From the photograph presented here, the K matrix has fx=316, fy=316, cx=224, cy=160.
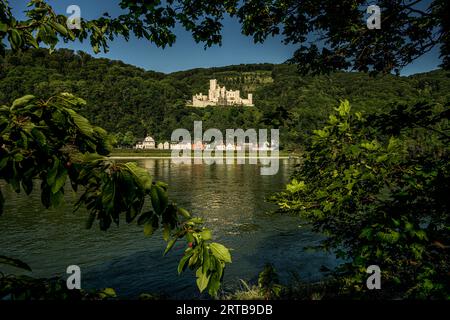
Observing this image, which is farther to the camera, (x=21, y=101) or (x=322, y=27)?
(x=322, y=27)

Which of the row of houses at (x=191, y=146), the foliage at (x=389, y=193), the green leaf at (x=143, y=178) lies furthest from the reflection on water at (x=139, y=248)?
the row of houses at (x=191, y=146)

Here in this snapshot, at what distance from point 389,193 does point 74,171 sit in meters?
5.83

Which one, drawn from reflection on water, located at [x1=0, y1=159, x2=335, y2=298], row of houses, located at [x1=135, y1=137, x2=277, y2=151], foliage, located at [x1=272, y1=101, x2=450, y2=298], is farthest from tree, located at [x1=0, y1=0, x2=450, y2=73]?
row of houses, located at [x1=135, y1=137, x2=277, y2=151]

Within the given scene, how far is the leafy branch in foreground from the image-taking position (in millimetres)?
1907

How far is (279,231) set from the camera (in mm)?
26344

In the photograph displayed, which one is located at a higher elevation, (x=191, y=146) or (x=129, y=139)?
(x=129, y=139)

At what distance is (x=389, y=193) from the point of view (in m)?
6.11

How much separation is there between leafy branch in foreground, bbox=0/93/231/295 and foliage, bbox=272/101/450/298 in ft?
8.88

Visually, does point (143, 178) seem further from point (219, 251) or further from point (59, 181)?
point (219, 251)

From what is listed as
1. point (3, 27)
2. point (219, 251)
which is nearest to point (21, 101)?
point (3, 27)

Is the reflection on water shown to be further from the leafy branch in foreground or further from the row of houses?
the row of houses
